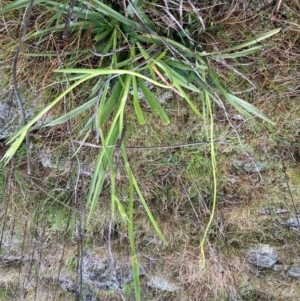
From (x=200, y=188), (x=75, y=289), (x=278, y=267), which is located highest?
(x=200, y=188)

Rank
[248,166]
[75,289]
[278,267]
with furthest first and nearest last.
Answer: [75,289] < [278,267] < [248,166]

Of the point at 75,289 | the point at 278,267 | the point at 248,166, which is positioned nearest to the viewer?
the point at 248,166

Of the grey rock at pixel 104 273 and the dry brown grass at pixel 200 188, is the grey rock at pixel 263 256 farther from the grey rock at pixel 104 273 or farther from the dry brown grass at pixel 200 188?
the grey rock at pixel 104 273

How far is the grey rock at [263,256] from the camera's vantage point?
108cm

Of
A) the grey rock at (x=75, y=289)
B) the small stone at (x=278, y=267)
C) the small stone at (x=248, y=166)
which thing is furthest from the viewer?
the grey rock at (x=75, y=289)

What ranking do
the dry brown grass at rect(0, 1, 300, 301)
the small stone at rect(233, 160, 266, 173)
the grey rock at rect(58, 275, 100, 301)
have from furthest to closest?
the grey rock at rect(58, 275, 100, 301), the small stone at rect(233, 160, 266, 173), the dry brown grass at rect(0, 1, 300, 301)

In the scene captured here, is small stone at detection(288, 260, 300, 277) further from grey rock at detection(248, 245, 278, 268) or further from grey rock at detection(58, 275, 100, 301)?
grey rock at detection(58, 275, 100, 301)

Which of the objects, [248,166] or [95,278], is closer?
[248,166]

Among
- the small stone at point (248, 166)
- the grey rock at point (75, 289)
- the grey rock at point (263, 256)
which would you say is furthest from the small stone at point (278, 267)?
the grey rock at point (75, 289)

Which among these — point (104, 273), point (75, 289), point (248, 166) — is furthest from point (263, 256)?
point (75, 289)

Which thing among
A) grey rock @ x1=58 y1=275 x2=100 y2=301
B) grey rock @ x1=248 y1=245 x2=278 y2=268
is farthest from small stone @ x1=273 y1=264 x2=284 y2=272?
grey rock @ x1=58 y1=275 x2=100 y2=301

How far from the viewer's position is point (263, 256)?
1.09 metres

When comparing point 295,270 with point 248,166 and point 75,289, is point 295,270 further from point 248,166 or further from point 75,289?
point 75,289

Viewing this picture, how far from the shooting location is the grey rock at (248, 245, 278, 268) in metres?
1.08
